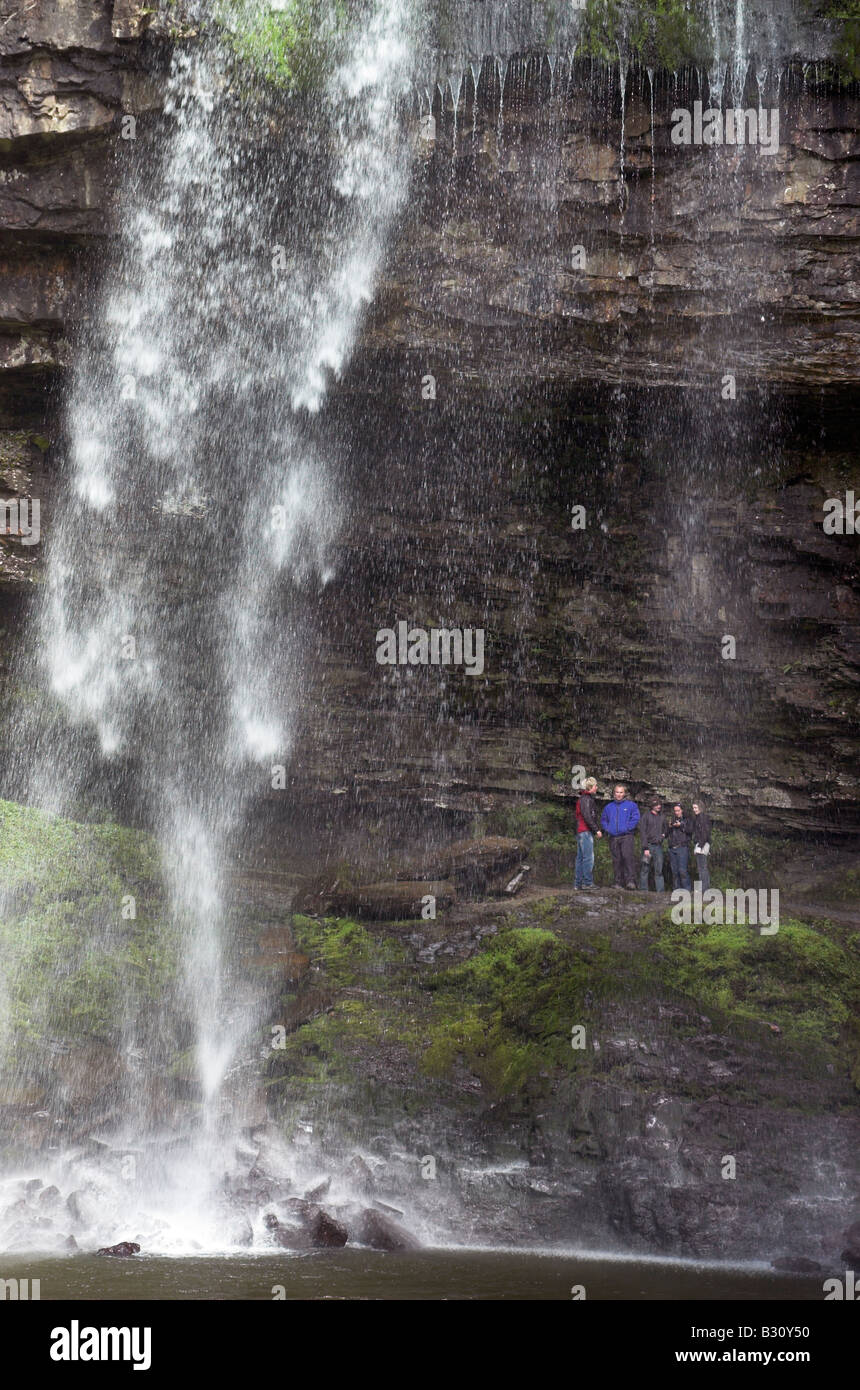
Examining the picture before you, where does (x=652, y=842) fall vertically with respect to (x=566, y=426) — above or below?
below

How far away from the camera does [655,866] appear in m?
15.0

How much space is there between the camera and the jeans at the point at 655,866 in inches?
589

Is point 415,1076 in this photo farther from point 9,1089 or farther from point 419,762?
point 419,762

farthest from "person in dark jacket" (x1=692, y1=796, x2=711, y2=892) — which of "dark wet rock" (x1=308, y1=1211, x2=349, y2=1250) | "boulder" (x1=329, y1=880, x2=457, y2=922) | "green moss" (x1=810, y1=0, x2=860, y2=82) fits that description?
"green moss" (x1=810, y1=0, x2=860, y2=82)

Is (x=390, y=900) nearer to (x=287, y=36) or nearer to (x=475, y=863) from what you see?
(x=475, y=863)

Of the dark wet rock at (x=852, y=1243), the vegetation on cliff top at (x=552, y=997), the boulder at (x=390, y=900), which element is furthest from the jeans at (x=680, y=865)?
the dark wet rock at (x=852, y=1243)

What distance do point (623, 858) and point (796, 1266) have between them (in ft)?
21.4

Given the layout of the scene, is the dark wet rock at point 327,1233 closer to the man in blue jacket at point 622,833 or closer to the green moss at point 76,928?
the green moss at point 76,928

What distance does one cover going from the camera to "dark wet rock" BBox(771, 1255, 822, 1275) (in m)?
8.91

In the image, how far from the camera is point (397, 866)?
15.6m

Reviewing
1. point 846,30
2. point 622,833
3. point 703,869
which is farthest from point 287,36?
point 703,869

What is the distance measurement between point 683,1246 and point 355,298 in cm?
1089

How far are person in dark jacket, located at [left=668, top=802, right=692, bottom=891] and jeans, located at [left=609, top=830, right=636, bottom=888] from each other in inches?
20.2

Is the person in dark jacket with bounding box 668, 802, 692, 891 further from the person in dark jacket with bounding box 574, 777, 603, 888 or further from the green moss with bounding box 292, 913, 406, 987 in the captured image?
the green moss with bounding box 292, 913, 406, 987
